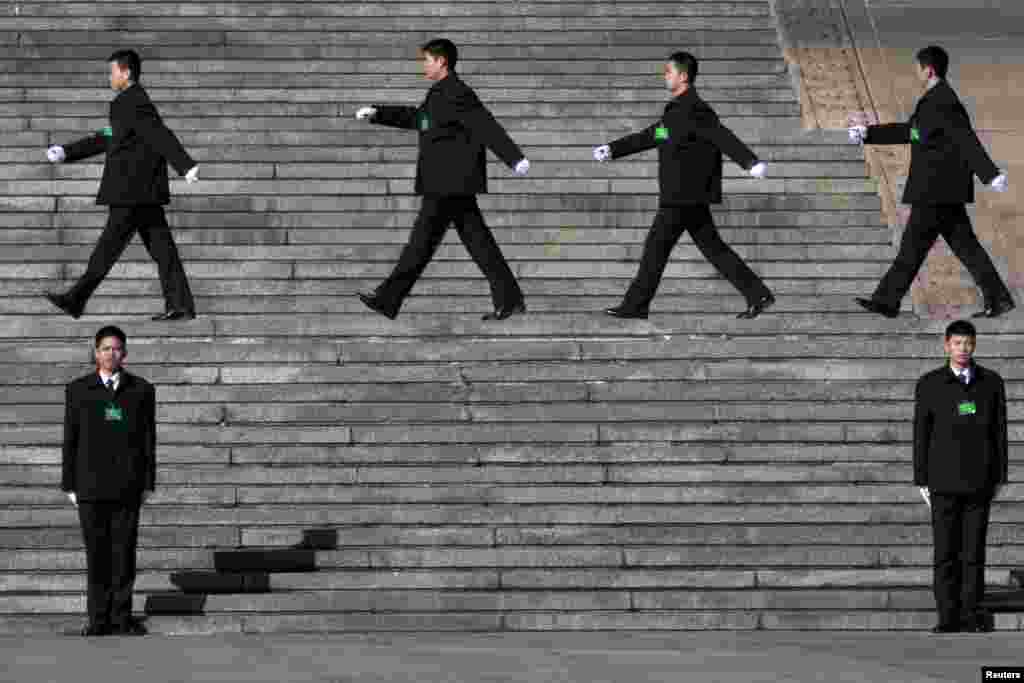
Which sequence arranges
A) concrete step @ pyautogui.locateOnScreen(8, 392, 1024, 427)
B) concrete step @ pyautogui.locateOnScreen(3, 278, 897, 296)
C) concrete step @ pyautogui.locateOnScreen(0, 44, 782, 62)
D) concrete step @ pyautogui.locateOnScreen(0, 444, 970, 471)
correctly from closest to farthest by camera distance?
concrete step @ pyautogui.locateOnScreen(0, 444, 970, 471)
concrete step @ pyautogui.locateOnScreen(8, 392, 1024, 427)
concrete step @ pyautogui.locateOnScreen(3, 278, 897, 296)
concrete step @ pyautogui.locateOnScreen(0, 44, 782, 62)

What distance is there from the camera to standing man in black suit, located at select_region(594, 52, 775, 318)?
16547mm

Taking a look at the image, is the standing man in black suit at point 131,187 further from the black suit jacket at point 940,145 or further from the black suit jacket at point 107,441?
the black suit jacket at point 940,145

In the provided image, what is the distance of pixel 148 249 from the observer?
A: 16.8m

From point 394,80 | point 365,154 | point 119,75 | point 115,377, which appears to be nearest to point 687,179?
point 119,75

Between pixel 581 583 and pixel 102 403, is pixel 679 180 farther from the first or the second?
pixel 102 403

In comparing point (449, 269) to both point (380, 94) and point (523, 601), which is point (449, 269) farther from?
point (523, 601)

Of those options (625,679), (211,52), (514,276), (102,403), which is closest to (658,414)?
(514,276)

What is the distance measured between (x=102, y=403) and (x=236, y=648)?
1666mm

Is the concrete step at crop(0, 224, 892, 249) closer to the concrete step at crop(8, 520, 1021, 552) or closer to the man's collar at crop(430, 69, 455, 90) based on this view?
the man's collar at crop(430, 69, 455, 90)

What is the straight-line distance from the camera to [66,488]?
13.6 meters

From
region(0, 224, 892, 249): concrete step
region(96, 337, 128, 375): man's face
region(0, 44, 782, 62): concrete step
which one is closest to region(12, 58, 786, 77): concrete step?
region(0, 44, 782, 62): concrete step

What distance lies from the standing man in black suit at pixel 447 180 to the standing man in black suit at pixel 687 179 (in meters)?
0.74

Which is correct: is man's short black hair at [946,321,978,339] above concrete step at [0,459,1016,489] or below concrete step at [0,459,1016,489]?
above

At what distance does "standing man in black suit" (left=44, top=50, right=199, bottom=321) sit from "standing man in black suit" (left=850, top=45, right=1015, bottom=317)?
12.8ft
